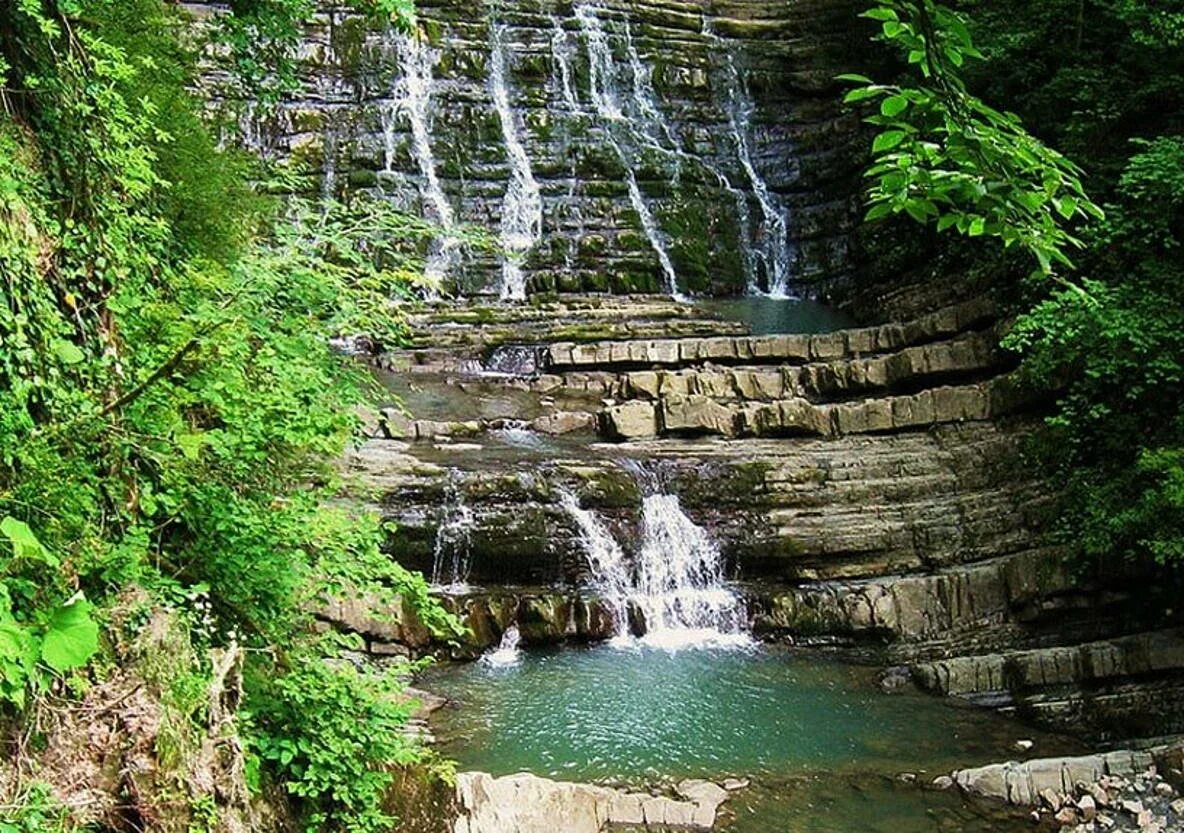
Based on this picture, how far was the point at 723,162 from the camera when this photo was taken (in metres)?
25.1

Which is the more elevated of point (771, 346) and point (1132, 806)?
point (771, 346)

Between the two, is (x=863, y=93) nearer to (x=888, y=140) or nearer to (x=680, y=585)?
(x=888, y=140)

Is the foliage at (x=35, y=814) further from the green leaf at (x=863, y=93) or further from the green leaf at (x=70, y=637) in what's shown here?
the green leaf at (x=863, y=93)

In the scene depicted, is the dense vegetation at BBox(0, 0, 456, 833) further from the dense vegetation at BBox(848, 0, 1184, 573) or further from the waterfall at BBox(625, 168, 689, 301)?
the waterfall at BBox(625, 168, 689, 301)

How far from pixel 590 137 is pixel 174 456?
21.0m

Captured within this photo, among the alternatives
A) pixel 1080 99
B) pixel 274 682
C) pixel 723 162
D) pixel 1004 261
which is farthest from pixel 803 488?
pixel 723 162

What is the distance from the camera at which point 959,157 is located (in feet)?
7.69

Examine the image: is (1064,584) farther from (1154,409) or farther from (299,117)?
(299,117)

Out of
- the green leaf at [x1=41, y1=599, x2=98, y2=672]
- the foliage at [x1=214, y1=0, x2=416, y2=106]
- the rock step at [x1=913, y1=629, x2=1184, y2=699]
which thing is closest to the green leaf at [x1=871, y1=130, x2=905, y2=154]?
the green leaf at [x1=41, y1=599, x2=98, y2=672]

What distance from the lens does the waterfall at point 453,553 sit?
1145 cm

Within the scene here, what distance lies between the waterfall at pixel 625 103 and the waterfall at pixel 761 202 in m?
2.10

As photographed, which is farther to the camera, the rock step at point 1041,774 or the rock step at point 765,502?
the rock step at point 765,502

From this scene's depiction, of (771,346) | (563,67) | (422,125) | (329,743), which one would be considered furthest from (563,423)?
(563,67)

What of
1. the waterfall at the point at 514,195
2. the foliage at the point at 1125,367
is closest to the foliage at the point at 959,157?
the foliage at the point at 1125,367
